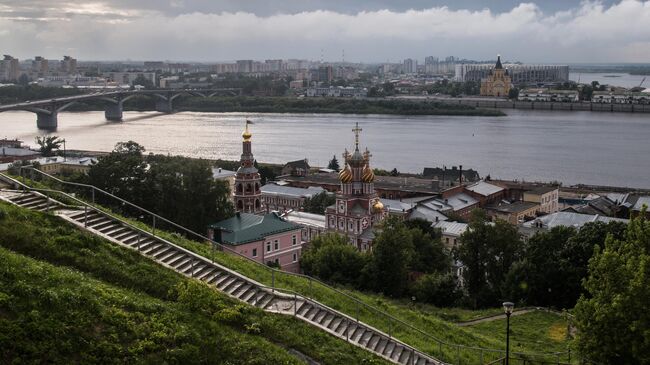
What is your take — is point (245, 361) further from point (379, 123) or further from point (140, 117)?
point (140, 117)

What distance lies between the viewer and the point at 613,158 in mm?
32438

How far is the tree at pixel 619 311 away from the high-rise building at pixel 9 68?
4111 inches

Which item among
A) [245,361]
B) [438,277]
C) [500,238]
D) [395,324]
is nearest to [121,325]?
[245,361]

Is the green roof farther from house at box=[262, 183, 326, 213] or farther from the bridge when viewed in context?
the bridge

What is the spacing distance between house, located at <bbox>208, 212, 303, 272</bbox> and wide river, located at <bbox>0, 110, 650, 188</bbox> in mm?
17303

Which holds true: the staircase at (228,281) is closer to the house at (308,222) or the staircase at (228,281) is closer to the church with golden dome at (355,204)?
the church with golden dome at (355,204)

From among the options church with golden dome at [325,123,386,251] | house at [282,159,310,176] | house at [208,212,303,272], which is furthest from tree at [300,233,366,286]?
house at [282,159,310,176]

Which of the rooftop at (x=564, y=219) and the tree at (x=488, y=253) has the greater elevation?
the tree at (x=488, y=253)

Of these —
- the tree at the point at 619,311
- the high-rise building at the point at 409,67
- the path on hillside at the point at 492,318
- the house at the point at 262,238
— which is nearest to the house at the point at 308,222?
the house at the point at 262,238

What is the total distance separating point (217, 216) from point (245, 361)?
849cm

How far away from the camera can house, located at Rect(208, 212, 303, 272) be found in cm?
1169

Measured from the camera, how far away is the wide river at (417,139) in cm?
3089

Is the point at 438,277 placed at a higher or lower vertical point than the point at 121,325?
lower

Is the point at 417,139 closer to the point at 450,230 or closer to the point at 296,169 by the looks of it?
the point at 296,169
